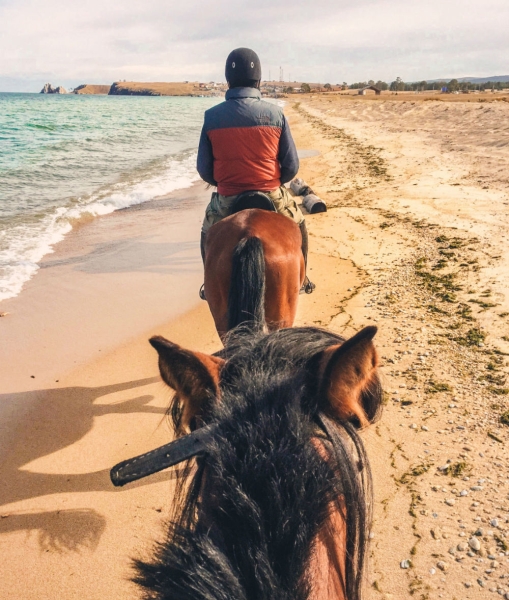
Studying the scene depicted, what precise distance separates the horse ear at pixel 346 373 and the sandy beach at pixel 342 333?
1.20m

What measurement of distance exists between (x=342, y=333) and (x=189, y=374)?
3.82 metres

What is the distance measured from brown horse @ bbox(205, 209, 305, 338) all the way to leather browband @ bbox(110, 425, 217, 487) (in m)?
1.53

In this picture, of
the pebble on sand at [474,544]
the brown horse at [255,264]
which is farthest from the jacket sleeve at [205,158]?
the pebble on sand at [474,544]

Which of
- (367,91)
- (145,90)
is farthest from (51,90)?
(367,91)

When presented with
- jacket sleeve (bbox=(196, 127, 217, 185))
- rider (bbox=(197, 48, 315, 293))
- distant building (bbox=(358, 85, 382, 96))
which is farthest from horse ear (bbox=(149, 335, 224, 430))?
→ distant building (bbox=(358, 85, 382, 96))

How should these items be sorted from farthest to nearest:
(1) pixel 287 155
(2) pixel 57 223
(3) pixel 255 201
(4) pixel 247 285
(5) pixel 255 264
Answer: (2) pixel 57 223, (1) pixel 287 155, (3) pixel 255 201, (5) pixel 255 264, (4) pixel 247 285

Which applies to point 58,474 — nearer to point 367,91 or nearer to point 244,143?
point 244,143

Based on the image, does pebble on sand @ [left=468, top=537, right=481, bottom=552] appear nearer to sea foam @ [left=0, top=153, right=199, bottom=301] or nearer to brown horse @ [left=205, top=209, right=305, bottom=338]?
brown horse @ [left=205, top=209, right=305, bottom=338]

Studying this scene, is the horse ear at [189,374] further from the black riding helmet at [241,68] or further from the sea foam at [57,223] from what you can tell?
the sea foam at [57,223]

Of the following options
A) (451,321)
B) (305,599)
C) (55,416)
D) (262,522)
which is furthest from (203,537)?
(451,321)

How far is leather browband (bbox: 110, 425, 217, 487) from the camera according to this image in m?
1.17

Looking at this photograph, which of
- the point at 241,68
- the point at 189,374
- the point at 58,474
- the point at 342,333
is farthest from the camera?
the point at 342,333

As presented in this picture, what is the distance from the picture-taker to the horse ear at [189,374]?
1.29 metres

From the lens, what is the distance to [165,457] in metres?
1.21
